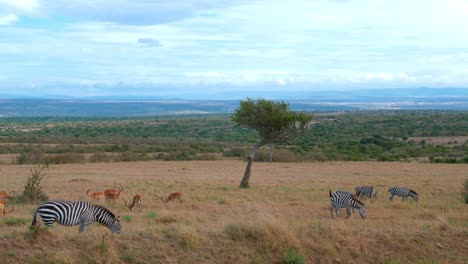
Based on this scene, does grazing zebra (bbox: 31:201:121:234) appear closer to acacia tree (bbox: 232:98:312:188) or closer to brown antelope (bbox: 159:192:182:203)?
brown antelope (bbox: 159:192:182:203)

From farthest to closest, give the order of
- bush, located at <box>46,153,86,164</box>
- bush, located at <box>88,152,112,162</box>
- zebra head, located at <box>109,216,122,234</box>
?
bush, located at <box>88,152,112,162</box> → bush, located at <box>46,153,86,164</box> → zebra head, located at <box>109,216,122,234</box>

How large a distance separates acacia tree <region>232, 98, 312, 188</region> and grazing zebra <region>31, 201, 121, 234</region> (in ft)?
51.2

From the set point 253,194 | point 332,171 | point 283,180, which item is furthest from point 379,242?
point 332,171

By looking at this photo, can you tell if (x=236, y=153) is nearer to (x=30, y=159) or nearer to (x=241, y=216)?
(x=30, y=159)

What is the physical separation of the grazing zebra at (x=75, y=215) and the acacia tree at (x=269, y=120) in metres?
15.6

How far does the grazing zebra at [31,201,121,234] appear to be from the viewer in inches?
500

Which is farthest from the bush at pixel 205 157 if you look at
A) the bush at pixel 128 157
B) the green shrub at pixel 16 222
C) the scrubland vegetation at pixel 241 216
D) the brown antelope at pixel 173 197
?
the green shrub at pixel 16 222

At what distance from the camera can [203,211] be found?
62.4ft

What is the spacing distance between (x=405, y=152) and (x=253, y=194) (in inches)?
1559

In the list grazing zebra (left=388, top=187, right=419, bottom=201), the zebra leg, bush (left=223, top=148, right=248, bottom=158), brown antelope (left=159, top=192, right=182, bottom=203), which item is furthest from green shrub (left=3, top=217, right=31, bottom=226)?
bush (left=223, top=148, right=248, bottom=158)

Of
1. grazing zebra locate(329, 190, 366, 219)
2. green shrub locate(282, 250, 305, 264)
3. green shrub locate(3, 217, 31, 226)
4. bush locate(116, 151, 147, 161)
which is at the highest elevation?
green shrub locate(282, 250, 305, 264)

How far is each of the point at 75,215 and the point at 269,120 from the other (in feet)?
55.1

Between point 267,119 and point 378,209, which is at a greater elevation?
point 267,119

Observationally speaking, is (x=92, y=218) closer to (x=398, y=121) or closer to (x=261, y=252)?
(x=261, y=252)
